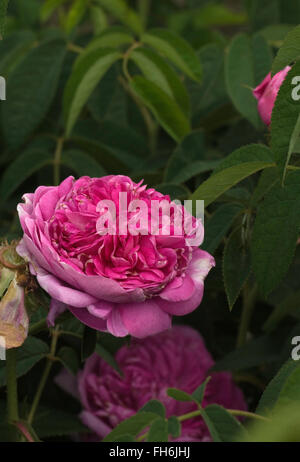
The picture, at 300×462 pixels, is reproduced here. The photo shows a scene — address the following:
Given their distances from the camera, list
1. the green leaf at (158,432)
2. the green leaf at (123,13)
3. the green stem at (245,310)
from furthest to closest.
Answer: the green leaf at (123,13) → the green stem at (245,310) → the green leaf at (158,432)

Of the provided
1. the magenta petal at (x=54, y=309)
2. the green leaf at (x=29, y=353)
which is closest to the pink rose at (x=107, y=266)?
the magenta petal at (x=54, y=309)

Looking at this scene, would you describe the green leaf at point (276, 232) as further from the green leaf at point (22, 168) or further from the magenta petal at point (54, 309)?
the green leaf at point (22, 168)

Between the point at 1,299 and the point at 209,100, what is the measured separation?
38 cm

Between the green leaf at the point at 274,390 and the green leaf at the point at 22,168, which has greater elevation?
the green leaf at the point at 22,168

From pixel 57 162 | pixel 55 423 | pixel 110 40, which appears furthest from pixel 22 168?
pixel 55 423

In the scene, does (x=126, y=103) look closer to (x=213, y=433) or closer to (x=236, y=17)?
(x=236, y=17)

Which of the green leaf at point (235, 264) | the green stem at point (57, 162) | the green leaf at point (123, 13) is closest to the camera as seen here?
the green leaf at point (235, 264)

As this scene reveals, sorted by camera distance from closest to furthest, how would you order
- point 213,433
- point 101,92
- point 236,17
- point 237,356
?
point 213,433 < point 237,356 < point 101,92 < point 236,17

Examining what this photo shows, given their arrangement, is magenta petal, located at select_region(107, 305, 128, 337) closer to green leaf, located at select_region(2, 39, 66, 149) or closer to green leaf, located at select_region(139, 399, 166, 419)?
green leaf, located at select_region(139, 399, 166, 419)

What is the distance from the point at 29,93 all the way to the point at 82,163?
9cm

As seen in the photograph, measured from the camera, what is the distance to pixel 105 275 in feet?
1.16

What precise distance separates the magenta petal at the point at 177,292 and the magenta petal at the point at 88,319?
0.11 feet

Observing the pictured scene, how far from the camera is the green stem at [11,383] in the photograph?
389mm

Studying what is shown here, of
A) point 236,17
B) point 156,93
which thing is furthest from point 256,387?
point 236,17
